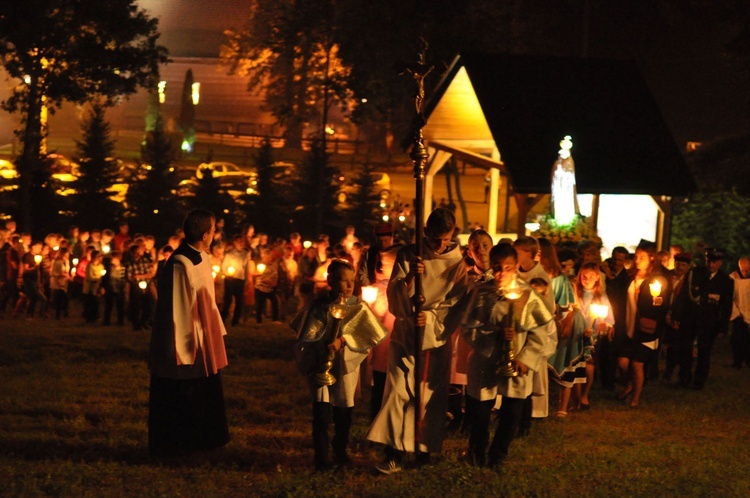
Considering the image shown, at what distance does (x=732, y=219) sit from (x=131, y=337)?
1618cm

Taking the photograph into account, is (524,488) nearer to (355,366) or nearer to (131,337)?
(355,366)

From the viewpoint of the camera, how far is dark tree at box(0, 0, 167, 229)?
2778cm

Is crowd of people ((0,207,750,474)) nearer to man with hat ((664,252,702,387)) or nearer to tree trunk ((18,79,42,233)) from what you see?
man with hat ((664,252,702,387))

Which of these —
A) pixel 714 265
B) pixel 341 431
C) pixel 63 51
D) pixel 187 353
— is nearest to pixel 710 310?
pixel 714 265

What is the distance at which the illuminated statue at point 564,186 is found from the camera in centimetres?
1855

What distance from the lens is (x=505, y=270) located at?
26.5ft

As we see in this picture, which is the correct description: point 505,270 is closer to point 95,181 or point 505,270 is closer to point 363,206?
point 363,206

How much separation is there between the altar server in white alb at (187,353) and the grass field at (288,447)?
0.88ft

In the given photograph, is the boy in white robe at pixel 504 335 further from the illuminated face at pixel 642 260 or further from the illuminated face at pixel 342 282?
the illuminated face at pixel 642 260

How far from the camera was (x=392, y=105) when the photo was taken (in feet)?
131

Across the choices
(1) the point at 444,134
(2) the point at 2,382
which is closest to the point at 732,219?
(1) the point at 444,134

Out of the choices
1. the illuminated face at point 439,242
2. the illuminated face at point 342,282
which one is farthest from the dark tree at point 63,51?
the illuminated face at point 439,242

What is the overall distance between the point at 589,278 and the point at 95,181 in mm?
24680

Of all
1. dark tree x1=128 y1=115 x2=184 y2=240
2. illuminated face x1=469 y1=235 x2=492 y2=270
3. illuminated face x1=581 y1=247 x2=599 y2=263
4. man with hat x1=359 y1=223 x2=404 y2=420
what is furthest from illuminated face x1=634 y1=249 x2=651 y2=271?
dark tree x1=128 y1=115 x2=184 y2=240
